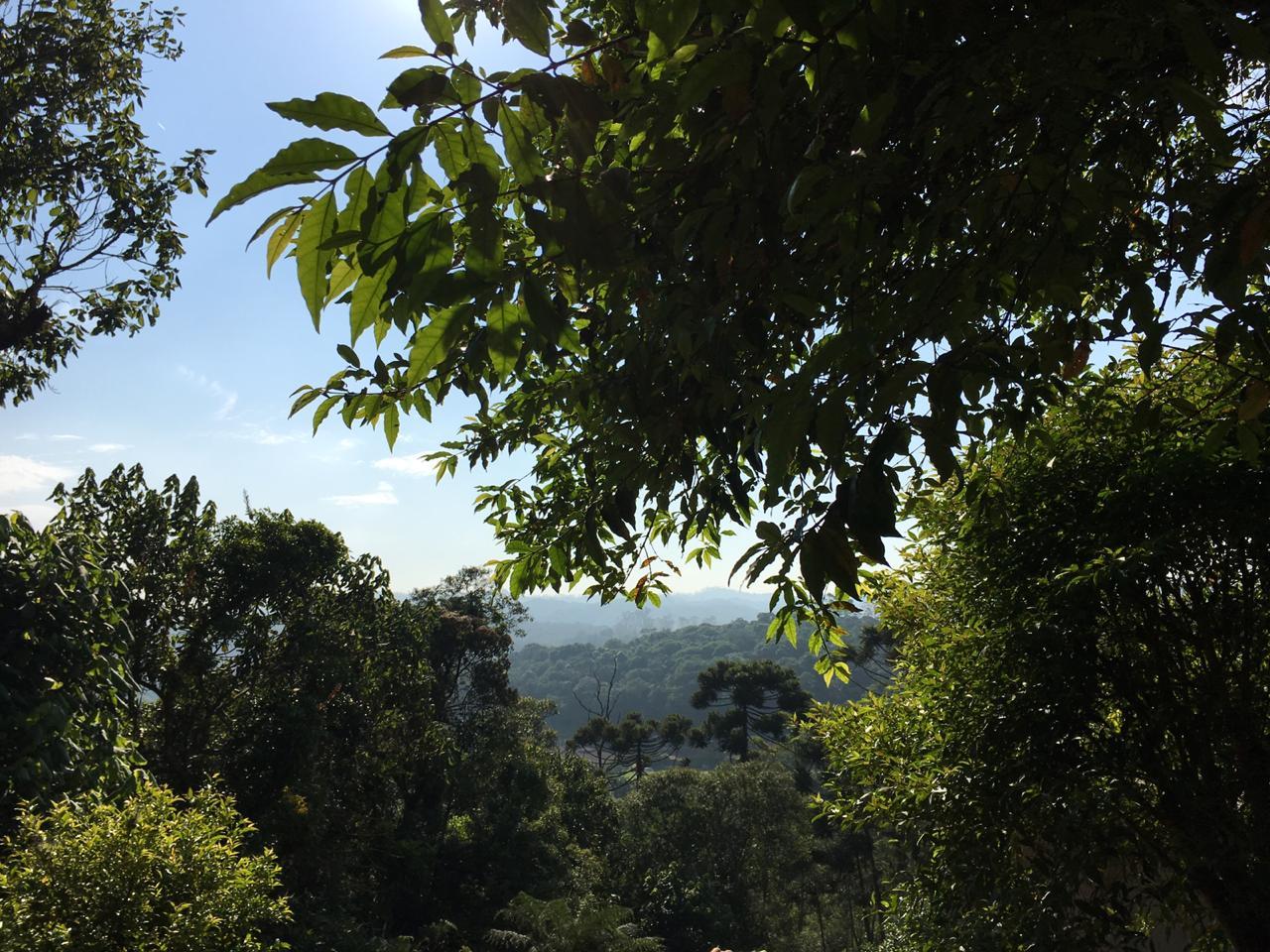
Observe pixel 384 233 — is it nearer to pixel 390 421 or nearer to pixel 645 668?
pixel 390 421

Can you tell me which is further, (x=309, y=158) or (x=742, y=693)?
(x=742, y=693)

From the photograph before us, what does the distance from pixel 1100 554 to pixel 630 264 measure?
13.5 feet

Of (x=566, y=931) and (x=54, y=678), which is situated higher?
(x=54, y=678)

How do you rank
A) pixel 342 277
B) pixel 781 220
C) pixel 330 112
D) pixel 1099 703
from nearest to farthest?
pixel 330 112
pixel 342 277
pixel 781 220
pixel 1099 703

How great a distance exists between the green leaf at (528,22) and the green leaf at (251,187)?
0.38m

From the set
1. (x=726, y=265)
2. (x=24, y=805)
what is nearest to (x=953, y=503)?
(x=726, y=265)

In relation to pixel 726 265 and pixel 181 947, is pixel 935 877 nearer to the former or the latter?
pixel 726 265

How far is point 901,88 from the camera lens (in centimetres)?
167

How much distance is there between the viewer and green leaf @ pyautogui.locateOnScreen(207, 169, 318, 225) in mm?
988

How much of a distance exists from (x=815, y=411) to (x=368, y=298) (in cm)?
73

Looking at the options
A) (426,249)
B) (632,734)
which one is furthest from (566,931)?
(632,734)

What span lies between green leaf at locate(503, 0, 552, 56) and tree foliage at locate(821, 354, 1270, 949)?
402 centimetres

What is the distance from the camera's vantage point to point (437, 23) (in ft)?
3.38

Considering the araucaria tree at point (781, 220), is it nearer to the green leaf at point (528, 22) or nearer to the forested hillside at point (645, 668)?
the green leaf at point (528, 22)
